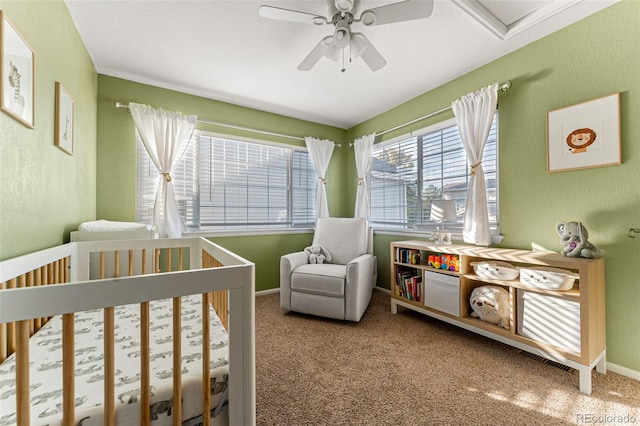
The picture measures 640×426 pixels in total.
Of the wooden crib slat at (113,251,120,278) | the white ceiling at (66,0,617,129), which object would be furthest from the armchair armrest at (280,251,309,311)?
the white ceiling at (66,0,617,129)

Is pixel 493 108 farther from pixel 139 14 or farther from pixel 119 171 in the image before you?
pixel 119 171

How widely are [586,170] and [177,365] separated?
8.29 feet

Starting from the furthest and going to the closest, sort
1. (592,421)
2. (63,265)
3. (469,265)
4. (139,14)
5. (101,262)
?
(469,265)
(139,14)
(101,262)
(63,265)
(592,421)

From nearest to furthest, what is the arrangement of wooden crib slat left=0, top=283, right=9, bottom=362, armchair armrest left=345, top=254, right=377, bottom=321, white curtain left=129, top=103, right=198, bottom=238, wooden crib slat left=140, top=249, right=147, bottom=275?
wooden crib slat left=0, top=283, right=9, bottom=362 < wooden crib slat left=140, top=249, right=147, bottom=275 < armchair armrest left=345, top=254, right=377, bottom=321 < white curtain left=129, top=103, right=198, bottom=238

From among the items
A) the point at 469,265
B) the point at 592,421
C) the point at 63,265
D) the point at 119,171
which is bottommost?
the point at 592,421

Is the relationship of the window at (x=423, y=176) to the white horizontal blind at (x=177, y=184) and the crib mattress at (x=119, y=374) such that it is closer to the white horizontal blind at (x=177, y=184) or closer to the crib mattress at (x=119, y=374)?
the white horizontal blind at (x=177, y=184)

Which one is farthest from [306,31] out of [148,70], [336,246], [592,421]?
[592,421]

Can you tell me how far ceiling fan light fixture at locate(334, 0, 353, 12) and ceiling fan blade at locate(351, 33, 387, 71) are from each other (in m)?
0.14

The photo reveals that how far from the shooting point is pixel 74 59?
6.07ft

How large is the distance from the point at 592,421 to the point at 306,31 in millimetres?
2783

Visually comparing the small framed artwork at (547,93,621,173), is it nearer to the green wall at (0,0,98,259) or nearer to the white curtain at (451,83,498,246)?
the white curtain at (451,83,498,246)

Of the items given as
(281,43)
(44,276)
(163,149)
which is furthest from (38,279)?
(281,43)

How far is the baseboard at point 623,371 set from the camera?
1.60 meters

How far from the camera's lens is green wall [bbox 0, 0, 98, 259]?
3.61 ft
